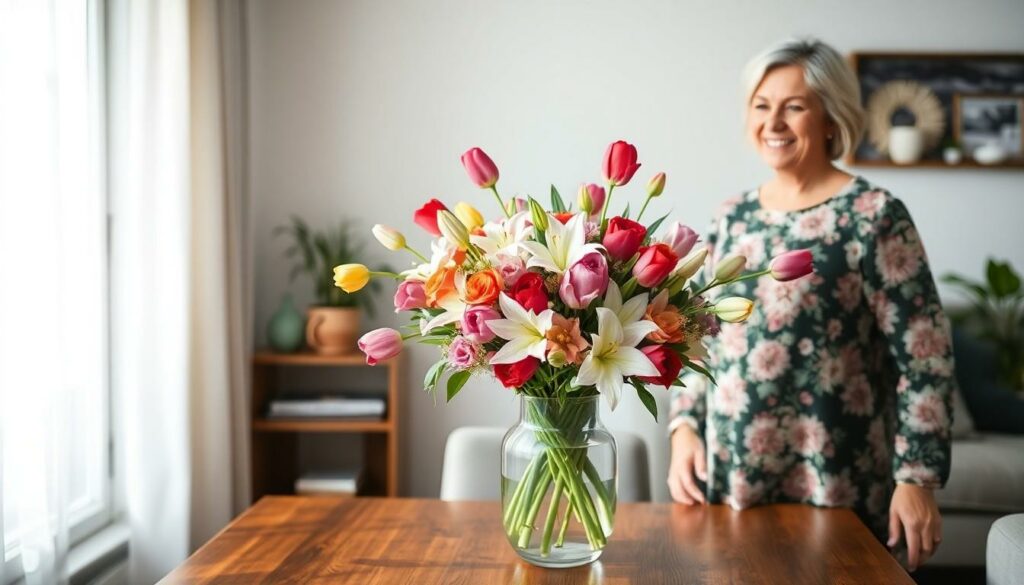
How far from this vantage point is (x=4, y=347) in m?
1.73

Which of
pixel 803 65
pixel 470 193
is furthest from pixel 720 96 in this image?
pixel 803 65

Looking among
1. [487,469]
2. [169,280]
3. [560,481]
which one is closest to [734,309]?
[560,481]

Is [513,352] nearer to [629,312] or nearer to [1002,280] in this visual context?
[629,312]

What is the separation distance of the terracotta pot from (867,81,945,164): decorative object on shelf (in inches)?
88.9

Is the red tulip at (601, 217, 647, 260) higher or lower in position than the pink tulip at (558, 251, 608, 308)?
higher

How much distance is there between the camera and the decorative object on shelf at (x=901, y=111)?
351 centimetres

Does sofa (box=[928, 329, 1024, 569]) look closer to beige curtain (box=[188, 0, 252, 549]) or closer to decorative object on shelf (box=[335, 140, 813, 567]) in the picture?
decorative object on shelf (box=[335, 140, 813, 567])

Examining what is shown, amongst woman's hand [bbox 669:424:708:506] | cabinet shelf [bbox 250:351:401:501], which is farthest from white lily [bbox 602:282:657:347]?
cabinet shelf [bbox 250:351:401:501]

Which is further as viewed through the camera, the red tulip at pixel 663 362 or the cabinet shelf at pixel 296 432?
the cabinet shelf at pixel 296 432

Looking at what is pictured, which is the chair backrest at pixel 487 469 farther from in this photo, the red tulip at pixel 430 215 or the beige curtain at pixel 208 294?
the beige curtain at pixel 208 294

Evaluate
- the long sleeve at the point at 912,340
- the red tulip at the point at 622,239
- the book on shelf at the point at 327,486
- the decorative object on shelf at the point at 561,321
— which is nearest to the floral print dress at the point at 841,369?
the long sleeve at the point at 912,340

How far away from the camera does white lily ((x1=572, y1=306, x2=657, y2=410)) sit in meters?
1.00

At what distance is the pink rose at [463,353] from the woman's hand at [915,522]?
0.87 m

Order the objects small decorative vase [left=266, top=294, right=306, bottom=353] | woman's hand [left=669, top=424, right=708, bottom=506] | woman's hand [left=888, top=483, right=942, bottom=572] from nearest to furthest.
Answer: woman's hand [left=888, top=483, right=942, bottom=572] < woman's hand [left=669, top=424, right=708, bottom=506] < small decorative vase [left=266, top=294, right=306, bottom=353]
